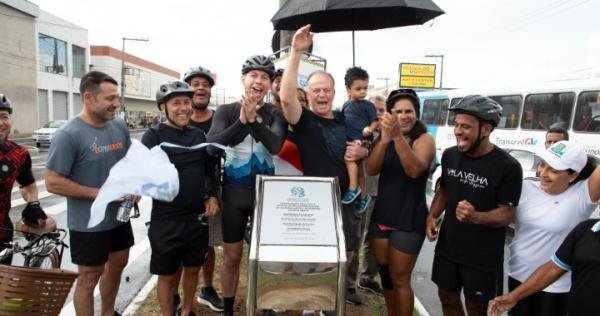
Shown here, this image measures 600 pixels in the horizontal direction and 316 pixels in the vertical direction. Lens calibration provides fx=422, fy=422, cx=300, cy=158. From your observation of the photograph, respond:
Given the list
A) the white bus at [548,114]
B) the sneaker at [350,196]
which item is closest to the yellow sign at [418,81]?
the white bus at [548,114]

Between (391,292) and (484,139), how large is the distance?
1.36 metres

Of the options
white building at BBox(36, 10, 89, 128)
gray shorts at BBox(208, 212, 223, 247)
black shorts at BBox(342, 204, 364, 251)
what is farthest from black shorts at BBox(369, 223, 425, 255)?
white building at BBox(36, 10, 89, 128)

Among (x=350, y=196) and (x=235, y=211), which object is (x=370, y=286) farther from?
(x=235, y=211)

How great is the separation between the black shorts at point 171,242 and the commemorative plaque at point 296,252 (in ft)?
2.59

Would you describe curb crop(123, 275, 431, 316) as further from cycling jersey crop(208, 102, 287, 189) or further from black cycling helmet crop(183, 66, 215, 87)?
black cycling helmet crop(183, 66, 215, 87)

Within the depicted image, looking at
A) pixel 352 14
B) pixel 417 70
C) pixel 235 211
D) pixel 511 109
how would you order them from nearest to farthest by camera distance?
1. pixel 235 211
2. pixel 352 14
3. pixel 511 109
4. pixel 417 70

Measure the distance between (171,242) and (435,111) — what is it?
1735cm

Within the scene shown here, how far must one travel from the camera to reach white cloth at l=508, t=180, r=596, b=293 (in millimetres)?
2584

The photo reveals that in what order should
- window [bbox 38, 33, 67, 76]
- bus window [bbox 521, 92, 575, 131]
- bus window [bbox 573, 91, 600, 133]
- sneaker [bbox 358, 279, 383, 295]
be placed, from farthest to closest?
1. window [bbox 38, 33, 67, 76]
2. bus window [bbox 521, 92, 575, 131]
3. bus window [bbox 573, 91, 600, 133]
4. sneaker [bbox 358, 279, 383, 295]

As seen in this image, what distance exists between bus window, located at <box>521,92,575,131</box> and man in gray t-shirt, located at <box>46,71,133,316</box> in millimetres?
11843

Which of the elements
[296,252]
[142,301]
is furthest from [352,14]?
[142,301]

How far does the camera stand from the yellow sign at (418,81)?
36.4 m

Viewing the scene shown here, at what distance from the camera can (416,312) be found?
4172 mm

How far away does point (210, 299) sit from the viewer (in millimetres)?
4070
